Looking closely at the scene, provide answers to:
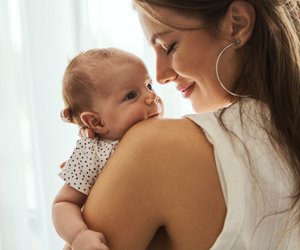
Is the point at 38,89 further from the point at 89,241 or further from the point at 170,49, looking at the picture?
the point at 89,241

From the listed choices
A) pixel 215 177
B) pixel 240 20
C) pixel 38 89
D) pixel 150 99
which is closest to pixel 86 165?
pixel 150 99

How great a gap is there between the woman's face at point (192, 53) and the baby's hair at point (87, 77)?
0.09 metres

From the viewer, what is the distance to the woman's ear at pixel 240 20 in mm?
1058

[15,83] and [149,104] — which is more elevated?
[149,104]

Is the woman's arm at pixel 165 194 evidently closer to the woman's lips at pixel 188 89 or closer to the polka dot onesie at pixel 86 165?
the polka dot onesie at pixel 86 165

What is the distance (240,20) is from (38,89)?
1.15 m

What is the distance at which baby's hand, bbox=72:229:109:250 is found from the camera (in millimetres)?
903

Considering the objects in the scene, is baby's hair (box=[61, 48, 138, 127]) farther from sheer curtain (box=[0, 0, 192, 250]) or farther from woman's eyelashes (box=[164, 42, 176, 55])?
sheer curtain (box=[0, 0, 192, 250])

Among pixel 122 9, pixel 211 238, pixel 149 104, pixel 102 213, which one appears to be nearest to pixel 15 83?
pixel 122 9

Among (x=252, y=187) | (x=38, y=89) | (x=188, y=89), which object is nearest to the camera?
(x=252, y=187)

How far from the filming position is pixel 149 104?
3.92ft

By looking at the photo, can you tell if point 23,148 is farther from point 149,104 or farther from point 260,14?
point 260,14

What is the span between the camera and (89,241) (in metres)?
0.92

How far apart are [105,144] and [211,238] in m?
0.35
